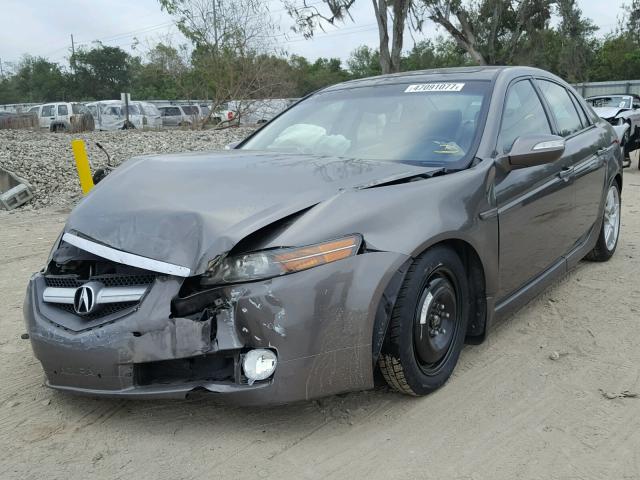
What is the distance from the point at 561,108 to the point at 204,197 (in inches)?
116

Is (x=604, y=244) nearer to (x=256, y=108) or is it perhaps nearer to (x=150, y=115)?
(x=256, y=108)

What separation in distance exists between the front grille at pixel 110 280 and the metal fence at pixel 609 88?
31.8m

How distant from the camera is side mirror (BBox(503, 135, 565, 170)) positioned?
3.20 meters

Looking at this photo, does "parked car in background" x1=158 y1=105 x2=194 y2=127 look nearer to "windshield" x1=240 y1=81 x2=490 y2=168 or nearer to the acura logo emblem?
"windshield" x1=240 y1=81 x2=490 y2=168

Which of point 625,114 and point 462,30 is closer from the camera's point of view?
point 625,114

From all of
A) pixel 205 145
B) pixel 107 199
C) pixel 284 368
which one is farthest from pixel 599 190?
pixel 205 145

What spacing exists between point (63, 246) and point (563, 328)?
2.96 meters

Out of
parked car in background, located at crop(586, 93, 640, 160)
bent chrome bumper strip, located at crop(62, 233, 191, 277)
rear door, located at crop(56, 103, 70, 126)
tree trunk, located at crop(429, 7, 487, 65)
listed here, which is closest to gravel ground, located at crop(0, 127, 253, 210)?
bent chrome bumper strip, located at crop(62, 233, 191, 277)

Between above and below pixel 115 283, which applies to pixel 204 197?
above

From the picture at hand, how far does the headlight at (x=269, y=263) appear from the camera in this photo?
2348mm

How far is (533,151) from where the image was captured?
10.5ft

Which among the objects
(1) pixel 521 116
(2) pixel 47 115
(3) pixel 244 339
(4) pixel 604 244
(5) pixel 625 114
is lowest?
(4) pixel 604 244

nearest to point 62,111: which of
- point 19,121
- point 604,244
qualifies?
point 19,121

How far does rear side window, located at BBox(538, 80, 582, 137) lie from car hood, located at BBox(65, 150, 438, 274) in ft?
5.57
